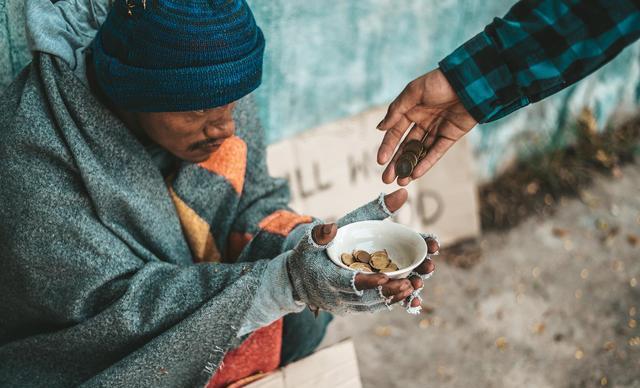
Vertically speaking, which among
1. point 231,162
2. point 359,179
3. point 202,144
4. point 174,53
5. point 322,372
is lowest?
point 359,179

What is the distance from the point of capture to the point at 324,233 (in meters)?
1.67

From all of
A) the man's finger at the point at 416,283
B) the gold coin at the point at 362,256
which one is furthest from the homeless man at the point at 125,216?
the gold coin at the point at 362,256

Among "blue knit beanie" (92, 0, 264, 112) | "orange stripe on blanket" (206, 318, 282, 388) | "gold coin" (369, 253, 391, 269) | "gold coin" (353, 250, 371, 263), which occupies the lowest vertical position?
"orange stripe on blanket" (206, 318, 282, 388)

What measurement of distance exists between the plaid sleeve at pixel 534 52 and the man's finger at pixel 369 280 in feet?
2.08

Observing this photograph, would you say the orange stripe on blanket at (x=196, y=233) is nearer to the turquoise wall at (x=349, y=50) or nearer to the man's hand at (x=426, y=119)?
→ the man's hand at (x=426, y=119)

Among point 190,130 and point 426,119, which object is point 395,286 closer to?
point 426,119

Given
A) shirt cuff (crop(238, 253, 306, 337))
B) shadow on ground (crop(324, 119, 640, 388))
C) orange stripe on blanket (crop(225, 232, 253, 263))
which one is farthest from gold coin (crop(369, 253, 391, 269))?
shadow on ground (crop(324, 119, 640, 388))

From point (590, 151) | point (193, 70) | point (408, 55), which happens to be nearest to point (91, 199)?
point (193, 70)

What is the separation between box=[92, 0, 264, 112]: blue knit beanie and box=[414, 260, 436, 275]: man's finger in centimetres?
68

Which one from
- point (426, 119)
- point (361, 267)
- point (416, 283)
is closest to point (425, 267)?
point (416, 283)

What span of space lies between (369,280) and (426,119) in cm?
66

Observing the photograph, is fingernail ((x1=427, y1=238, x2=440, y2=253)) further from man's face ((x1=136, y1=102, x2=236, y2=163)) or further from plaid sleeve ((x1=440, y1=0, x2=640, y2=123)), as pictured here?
man's face ((x1=136, y1=102, x2=236, y2=163))

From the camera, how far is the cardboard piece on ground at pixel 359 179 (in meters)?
3.09

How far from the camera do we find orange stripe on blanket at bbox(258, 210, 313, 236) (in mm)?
2166
